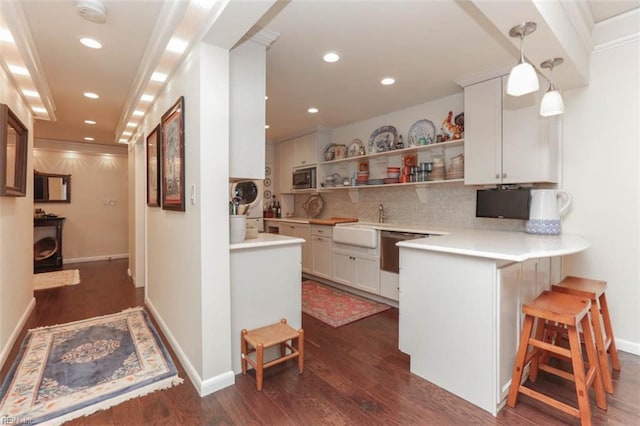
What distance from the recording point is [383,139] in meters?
4.18

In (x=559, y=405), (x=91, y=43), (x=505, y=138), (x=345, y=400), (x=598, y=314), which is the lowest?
(x=345, y=400)

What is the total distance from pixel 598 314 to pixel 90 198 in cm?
791

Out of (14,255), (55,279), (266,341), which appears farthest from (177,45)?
(55,279)

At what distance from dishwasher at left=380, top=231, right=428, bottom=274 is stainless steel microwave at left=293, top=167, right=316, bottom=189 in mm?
1839

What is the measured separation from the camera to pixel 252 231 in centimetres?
252

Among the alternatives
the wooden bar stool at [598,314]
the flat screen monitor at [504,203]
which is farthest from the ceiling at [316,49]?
the wooden bar stool at [598,314]

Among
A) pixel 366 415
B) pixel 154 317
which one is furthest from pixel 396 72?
pixel 154 317

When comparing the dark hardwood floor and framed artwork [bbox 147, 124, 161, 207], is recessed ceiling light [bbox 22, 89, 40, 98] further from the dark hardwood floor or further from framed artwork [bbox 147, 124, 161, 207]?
the dark hardwood floor

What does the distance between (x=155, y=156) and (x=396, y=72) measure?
95.5 inches

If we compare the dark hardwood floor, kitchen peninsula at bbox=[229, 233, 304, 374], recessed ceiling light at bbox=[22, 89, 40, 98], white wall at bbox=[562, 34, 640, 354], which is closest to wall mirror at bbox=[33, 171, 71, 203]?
recessed ceiling light at bbox=[22, 89, 40, 98]

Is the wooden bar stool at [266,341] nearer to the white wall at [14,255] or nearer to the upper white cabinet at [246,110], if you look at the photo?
the upper white cabinet at [246,110]

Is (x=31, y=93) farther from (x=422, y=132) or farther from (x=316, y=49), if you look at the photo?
(x=422, y=132)

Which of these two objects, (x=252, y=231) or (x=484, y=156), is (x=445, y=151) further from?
(x=252, y=231)

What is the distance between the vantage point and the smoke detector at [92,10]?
173 centimetres
